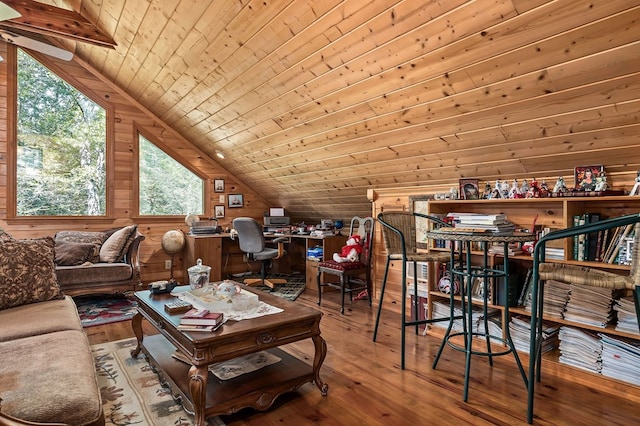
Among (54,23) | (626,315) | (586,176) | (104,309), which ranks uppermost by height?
(54,23)

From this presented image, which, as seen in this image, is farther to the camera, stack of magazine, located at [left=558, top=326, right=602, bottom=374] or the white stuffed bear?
the white stuffed bear

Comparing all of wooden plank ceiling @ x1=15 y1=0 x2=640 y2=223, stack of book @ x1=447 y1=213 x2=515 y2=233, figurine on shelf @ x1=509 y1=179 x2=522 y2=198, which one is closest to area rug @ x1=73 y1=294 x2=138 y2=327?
wooden plank ceiling @ x1=15 y1=0 x2=640 y2=223

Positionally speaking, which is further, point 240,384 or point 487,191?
point 487,191

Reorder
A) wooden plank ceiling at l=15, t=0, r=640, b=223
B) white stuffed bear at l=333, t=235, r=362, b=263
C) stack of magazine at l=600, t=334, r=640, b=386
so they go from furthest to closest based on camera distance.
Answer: white stuffed bear at l=333, t=235, r=362, b=263 → stack of magazine at l=600, t=334, r=640, b=386 → wooden plank ceiling at l=15, t=0, r=640, b=223

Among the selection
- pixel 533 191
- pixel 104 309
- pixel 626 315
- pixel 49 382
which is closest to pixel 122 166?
pixel 104 309

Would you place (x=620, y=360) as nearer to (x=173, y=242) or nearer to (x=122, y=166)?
(x=173, y=242)

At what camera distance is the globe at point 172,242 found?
5113 millimetres

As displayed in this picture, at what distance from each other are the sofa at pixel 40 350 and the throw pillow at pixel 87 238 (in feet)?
5.32

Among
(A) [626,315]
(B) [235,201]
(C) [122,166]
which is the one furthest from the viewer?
(B) [235,201]

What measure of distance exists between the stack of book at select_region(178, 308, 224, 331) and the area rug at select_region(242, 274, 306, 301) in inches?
97.8

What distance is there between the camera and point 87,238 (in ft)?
14.4

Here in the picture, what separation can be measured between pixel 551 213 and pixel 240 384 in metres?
2.42

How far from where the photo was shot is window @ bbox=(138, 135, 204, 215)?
529 centimetres

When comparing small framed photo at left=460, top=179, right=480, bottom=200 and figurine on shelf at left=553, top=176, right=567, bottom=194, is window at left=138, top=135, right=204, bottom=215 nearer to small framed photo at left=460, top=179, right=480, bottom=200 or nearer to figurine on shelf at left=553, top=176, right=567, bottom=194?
small framed photo at left=460, top=179, right=480, bottom=200
